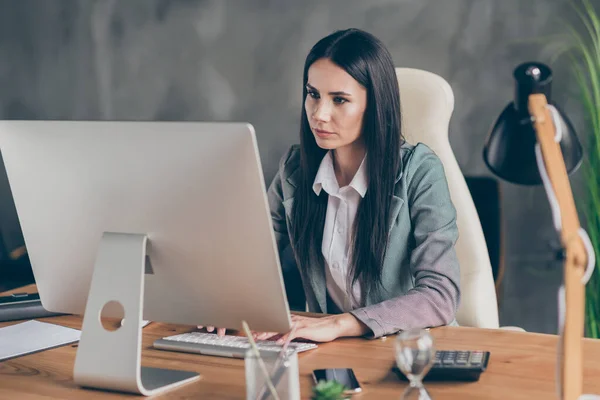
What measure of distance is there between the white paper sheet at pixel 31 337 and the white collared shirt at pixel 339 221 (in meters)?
0.64

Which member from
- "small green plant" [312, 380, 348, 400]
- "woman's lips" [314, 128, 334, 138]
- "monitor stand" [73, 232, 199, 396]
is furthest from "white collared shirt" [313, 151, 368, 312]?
"small green plant" [312, 380, 348, 400]

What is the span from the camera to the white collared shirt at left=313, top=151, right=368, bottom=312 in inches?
78.3

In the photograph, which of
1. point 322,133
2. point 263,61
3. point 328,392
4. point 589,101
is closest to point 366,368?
point 328,392

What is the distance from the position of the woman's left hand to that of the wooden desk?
2 centimetres

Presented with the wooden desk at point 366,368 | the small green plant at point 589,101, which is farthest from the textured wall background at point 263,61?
the wooden desk at point 366,368

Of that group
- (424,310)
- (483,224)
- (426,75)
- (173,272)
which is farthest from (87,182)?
(483,224)

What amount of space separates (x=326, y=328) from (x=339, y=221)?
0.48 m

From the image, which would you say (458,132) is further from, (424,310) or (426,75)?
(424,310)

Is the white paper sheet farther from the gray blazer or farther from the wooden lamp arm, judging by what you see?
the wooden lamp arm

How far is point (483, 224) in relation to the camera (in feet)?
8.68

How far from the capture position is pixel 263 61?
3480mm

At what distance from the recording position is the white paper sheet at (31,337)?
1.58 metres

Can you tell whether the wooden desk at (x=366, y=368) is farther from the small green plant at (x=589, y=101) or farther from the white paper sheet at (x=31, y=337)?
the small green plant at (x=589, y=101)

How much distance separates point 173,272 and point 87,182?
0.20 meters
